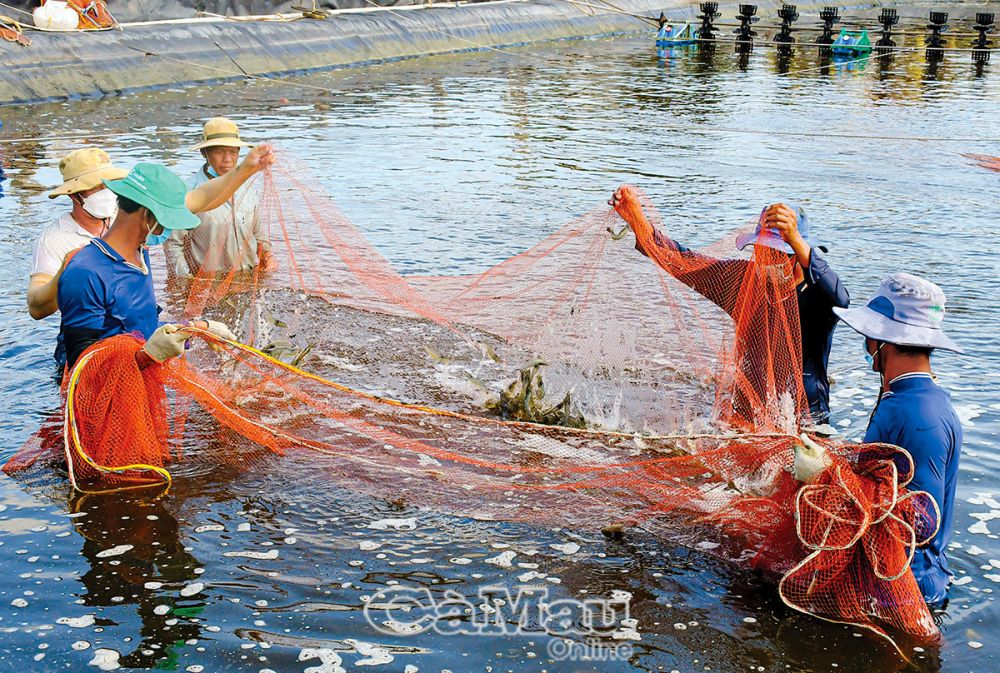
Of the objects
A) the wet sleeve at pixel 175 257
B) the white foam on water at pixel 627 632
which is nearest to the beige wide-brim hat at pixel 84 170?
the wet sleeve at pixel 175 257

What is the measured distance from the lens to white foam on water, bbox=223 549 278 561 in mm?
4574

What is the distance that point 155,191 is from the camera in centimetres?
459

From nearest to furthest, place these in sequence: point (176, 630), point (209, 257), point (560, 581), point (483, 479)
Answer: point (176, 630) → point (560, 581) → point (483, 479) → point (209, 257)

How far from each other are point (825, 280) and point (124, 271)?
A: 331cm

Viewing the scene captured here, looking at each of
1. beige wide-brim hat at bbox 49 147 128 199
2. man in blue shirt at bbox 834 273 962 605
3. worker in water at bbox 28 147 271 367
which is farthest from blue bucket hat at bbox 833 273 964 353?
beige wide-brim hat at bbox 49 147 128 199

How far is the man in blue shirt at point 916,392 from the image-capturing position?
143 inches

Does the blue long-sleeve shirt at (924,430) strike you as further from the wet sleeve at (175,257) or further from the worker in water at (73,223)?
the wet sleeve at (175,257)

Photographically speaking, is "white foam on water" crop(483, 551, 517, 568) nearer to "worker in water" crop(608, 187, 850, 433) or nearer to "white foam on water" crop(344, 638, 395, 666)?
"white foam on water" crop(344, 638, 395, 666)

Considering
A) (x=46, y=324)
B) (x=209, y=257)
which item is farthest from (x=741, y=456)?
(x=46, y=324)

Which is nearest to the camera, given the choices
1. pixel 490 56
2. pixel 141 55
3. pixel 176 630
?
pixel 176 630

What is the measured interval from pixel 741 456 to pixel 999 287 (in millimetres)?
5569

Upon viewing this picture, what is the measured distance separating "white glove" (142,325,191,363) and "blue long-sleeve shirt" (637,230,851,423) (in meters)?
2.75

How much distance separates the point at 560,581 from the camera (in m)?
4.45

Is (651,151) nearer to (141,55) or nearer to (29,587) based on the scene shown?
(141,55)
